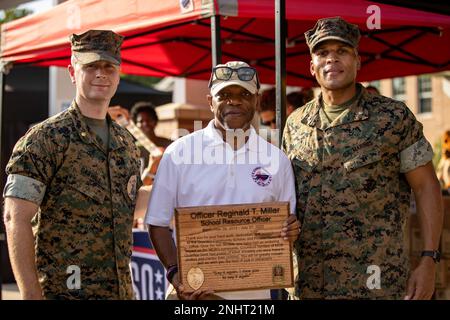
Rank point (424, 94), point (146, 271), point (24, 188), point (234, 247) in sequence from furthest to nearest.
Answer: point (424, 94), point (146, 271), point (234, 247), point (24, 188)

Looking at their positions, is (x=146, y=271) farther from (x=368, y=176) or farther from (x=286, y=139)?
(x=368, y=176)

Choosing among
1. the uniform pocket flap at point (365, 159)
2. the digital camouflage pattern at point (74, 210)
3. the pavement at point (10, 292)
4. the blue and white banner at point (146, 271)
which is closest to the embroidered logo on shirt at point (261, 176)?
the uniform pocket flap at point (365, 159)

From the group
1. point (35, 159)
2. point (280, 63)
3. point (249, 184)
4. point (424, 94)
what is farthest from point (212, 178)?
point (424, 94)

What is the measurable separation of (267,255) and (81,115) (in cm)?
115

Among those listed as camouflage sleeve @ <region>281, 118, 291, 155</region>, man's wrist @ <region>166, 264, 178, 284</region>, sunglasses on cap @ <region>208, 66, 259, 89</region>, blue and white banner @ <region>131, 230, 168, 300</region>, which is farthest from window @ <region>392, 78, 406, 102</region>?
man's wrist @ <region>166, 264, 178, 284</region>

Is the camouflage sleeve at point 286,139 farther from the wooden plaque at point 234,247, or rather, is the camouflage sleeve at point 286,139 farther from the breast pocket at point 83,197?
the breast pocket at point 83,197

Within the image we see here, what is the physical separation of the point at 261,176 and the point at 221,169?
206 mm

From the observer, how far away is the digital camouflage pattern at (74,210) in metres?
3.50

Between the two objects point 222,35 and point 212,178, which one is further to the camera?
point 222,35

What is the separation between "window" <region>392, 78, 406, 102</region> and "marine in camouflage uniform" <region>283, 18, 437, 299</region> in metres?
25.6

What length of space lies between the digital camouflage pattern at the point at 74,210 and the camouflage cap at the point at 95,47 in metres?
0.31

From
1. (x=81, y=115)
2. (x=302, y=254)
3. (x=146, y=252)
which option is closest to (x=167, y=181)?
(x=81, y=115)

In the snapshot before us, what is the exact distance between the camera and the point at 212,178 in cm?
361
